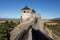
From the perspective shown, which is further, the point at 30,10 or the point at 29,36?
the point at 30,10

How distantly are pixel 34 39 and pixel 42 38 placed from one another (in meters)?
0.46

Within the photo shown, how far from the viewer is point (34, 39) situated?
4.31m

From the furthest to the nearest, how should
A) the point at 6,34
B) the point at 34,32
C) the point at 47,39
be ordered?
the point at 6,34 < the point at 34,32 < the point at 47,39

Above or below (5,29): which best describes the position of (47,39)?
above

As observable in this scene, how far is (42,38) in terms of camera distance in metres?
3.92

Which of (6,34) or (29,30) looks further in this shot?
(6,34)

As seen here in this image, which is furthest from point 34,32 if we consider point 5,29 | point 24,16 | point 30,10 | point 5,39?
point 5,29

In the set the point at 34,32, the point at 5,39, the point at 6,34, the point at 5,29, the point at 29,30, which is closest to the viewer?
the point at 34,32

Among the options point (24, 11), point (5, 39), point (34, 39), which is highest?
point (24, 11)

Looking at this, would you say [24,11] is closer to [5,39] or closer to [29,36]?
[5,39]

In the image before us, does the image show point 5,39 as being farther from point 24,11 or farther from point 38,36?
point 38,36

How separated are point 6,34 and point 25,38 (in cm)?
2568

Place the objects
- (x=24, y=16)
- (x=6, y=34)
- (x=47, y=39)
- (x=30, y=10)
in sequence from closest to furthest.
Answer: (x=47, y=39) < (x=24, y=16) < (x=30, y=10) < (x=6, y=34)

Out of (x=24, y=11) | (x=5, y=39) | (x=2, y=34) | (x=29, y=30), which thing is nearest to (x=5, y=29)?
(x=2, y=34)
